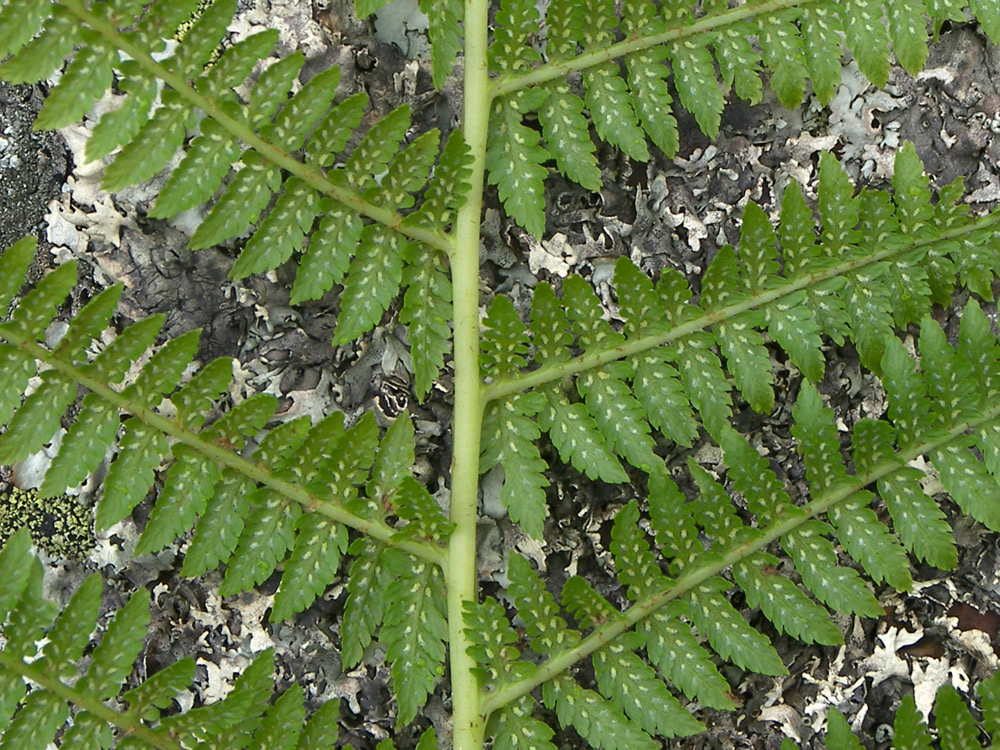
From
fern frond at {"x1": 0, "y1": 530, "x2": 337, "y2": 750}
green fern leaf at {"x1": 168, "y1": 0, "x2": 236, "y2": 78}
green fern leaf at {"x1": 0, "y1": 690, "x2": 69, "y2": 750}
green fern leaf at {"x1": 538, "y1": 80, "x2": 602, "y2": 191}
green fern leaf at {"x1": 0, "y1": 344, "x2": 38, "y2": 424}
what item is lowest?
green fern leaf at {"x1": 0, "y1": 690, "x2": 69, "y2": 750}

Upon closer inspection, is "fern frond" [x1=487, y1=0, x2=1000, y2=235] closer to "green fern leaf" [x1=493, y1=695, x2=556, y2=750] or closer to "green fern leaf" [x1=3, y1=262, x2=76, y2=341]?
"green fern leaf" [x1=3, y1=262, x2=76, y2=341]

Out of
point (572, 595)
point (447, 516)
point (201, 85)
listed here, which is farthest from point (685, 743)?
point (201, 85)

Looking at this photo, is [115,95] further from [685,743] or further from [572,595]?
[685,743]

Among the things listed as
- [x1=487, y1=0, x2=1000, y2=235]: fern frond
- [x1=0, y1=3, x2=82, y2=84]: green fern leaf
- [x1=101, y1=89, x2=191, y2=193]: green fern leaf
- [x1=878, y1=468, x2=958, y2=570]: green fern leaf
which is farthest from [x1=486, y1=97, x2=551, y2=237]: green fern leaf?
[x1=878, y1=468, x2=958, y2=570]: green fern leaf

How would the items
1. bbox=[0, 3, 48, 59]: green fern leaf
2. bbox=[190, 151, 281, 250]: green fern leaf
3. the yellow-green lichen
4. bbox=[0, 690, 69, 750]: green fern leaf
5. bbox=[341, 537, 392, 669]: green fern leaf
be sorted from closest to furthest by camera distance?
bbox=[0, 3, 48, 59]: green fern leaf
bbox=[0, 690, 69, 750]: green fern leaf
bbox=[190, 151, 281, 250]: green fern leaf
bbox=[341, 537, 392, 669]: green fern leaf
the yellow-green lichen

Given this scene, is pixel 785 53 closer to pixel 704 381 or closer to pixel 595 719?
pixel 704 381

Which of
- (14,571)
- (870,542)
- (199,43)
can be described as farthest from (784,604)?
(199,43)
